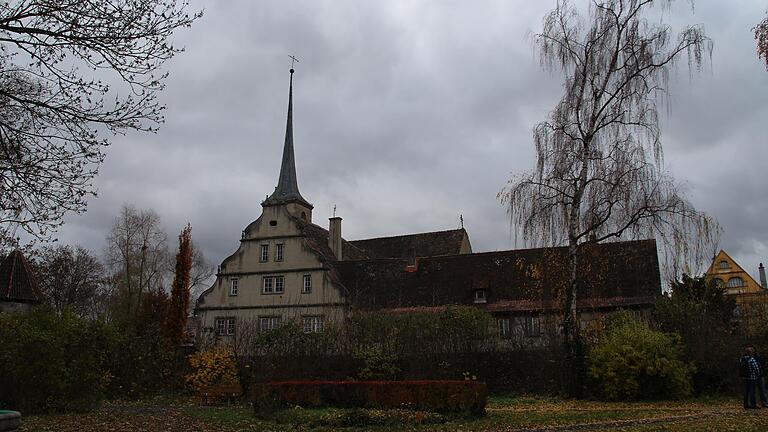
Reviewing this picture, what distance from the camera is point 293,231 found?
39.2 meters

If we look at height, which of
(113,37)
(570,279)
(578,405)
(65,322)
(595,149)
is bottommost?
(578,405)

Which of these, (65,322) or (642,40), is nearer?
(65,322)

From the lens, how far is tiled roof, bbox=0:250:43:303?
1344 inches

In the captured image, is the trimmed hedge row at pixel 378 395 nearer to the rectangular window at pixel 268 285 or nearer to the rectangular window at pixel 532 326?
the rectangular window at pixel 532 326

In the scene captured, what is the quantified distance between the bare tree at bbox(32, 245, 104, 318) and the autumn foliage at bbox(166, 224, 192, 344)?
1225 cm

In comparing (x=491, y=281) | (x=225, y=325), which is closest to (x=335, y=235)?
(x=225, y=325)

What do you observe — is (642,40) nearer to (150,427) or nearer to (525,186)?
(525,186)

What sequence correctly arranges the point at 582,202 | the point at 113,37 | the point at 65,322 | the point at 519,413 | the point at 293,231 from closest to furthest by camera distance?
the point at 113,37 < the point at 519,413 < the point at 65,322 < the point at 582,202 < the point at 293,231

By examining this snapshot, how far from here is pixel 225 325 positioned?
39.2 metres

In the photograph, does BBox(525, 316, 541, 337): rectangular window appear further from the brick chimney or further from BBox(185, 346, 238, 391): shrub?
the brick chimney

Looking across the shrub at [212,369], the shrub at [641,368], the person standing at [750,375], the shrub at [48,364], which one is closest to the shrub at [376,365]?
the shrub at [212,369]

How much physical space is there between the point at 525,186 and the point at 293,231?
19.9m

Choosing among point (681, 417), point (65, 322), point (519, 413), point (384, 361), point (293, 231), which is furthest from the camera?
point (293, 231)

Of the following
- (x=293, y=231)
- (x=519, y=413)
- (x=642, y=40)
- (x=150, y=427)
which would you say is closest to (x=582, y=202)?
(x=642, y=40)
